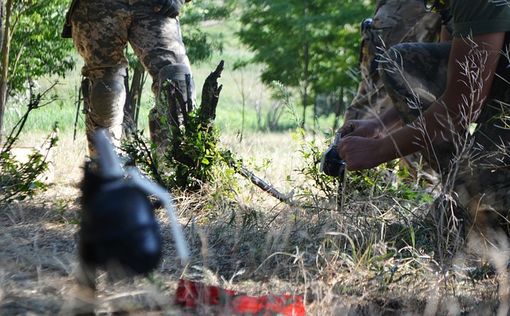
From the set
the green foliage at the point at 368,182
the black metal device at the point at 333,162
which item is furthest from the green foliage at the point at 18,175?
the black metal device at the point at 333,162

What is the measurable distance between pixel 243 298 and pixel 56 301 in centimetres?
58

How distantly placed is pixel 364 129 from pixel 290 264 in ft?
3.55

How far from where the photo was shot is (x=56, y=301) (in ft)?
8.64

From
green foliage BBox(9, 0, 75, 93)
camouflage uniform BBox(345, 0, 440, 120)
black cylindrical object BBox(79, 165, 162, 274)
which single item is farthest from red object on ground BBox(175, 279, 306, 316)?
green foliage BBox(9, 0, 75, 93)

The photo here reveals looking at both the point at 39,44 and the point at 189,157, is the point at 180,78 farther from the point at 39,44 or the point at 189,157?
the point at 39,44

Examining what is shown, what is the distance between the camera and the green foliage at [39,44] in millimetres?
9133

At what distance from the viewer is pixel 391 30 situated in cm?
584

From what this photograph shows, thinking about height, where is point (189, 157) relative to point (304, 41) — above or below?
above

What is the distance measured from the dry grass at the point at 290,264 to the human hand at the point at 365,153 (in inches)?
6.6

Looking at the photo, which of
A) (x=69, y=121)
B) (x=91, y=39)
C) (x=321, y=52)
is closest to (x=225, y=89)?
(x=321, y=52)

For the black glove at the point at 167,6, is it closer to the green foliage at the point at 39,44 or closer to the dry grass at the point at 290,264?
the dry grass at the point at 290,264

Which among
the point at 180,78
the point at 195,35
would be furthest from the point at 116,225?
the point at 195,35

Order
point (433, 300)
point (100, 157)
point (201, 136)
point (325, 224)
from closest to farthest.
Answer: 1. point (100, 157)
2. point (433, 300)
3. point (325, 224)
4. point (201, 136)

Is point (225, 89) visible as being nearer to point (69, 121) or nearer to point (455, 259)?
point (69, 121)
